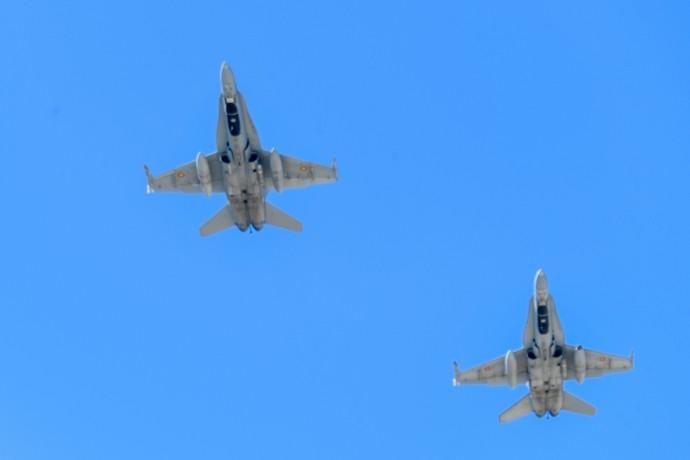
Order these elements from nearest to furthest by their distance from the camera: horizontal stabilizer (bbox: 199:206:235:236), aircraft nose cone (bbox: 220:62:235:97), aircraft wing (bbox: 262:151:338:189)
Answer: aircraft nose cone (bbox: 220:62:235:97), aircraft wing (bbox: 262:151:338:189), horizontal stabilizer (bbox: 199:206:235:236)

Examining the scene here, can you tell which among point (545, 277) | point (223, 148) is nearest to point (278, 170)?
point (223, 148)

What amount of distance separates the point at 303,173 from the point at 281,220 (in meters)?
2.97

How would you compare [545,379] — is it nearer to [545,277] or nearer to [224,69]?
[545,277]

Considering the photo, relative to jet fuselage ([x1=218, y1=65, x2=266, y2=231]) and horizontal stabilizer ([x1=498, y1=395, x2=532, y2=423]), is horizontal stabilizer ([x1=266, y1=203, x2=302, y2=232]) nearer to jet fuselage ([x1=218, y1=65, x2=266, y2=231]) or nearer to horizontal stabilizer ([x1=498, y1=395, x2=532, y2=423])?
jet fuselage ([x1=218, y1=65, x2=266, y2=231])

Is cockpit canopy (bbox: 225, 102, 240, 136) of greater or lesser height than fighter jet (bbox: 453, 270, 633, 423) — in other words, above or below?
above

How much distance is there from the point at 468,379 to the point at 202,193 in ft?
55.3

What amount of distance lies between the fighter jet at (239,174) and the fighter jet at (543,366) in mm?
12417

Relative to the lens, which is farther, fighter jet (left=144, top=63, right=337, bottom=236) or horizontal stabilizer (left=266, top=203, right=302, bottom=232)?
horizontal stabilizer (left=266, top=203, right=302, bottom=232)

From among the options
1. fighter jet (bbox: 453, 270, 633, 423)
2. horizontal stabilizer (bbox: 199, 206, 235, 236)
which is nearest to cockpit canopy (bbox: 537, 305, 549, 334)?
fighter jet (bbox: 453, 270, 633, 423)

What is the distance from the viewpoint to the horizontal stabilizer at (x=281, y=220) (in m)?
104

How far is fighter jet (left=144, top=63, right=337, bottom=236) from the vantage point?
99375mm

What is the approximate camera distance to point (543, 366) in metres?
101

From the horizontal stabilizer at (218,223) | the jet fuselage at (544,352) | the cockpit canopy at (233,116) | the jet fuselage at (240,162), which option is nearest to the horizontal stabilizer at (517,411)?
the jet fuselage at (544,352)

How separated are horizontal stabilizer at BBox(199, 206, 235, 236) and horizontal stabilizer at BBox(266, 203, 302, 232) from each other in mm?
2011
